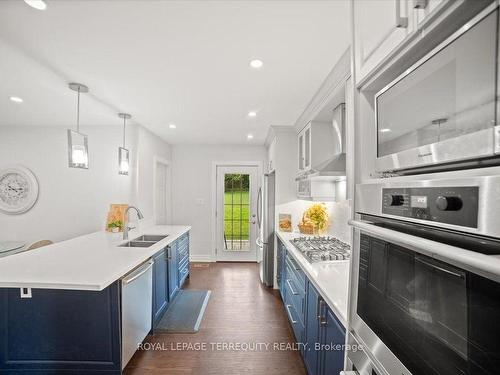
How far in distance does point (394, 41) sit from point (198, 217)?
4746 mm

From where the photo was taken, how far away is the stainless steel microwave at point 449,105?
465mm

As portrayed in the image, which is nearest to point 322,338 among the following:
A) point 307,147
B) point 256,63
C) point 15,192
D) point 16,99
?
point 256,63

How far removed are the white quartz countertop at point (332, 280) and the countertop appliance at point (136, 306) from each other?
139 cm

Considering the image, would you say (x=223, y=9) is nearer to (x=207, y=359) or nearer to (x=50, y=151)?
(x=207, y=359)

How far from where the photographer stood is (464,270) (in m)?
0.50

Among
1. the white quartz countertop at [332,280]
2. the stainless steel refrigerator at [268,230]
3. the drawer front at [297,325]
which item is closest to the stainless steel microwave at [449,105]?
the white quartz countertop at [332,280]

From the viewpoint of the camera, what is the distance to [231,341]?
7.79 ft

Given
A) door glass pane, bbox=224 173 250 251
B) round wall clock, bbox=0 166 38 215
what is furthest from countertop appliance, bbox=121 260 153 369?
round wall clock, bbox=0 166 38 215

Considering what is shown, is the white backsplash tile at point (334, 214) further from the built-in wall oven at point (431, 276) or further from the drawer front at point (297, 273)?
the built-in wall oven at point (431, 276)

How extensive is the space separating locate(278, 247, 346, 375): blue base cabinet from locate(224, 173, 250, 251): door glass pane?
274 centimetres

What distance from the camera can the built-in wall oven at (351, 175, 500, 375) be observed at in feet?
1.45

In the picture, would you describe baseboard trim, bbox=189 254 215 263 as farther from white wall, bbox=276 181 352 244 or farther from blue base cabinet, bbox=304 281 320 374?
blue base cabinet, bbox=304 281 320 374

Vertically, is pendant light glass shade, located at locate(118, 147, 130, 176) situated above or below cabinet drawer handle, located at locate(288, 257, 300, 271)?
above

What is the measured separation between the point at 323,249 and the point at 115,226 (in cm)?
275
